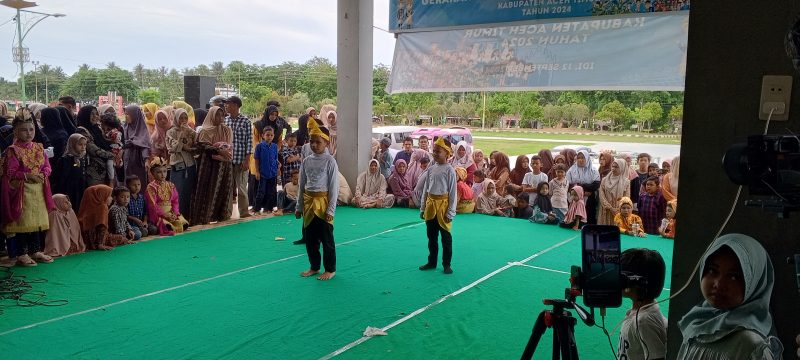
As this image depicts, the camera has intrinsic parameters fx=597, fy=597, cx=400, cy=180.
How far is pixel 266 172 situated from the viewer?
812 cm

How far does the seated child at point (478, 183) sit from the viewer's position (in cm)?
875

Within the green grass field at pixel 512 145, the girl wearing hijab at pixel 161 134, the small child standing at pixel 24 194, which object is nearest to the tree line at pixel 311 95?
the green grass field at pixel 512 145

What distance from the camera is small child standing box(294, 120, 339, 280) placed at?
4.94m

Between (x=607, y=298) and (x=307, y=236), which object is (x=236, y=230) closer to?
(x=307, y=236)

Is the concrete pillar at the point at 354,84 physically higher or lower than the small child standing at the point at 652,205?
higher

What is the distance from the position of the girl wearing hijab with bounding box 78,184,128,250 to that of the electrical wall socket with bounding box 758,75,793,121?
5714 millimetres

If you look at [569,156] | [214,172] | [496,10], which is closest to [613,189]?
[569,156]

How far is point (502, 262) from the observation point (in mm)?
5758

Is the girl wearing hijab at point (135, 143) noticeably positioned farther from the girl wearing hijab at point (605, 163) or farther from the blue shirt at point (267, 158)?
the girl wearing hijab at point (605, 163)

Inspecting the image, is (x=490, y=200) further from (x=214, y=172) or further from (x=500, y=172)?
(x=214, y=172)

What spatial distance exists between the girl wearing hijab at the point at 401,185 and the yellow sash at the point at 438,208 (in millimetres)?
3738

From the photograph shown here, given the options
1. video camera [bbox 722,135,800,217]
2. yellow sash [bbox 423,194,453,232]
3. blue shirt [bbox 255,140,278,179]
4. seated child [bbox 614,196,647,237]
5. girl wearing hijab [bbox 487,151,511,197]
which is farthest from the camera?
girl wearing hijab [bbox 487,151,511,197]

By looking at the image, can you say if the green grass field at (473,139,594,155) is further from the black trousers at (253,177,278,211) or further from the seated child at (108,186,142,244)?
the seated child at (108,186,142,244)

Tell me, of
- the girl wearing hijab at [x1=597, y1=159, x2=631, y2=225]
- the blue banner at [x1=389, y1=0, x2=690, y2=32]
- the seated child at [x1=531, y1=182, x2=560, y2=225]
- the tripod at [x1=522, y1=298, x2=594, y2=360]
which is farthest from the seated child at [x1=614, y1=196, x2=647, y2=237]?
the tripod at [x1=522, y1=298, x2=594, y2=360]
